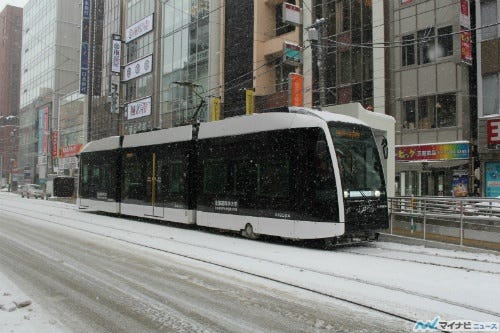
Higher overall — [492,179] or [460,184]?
[492,179]

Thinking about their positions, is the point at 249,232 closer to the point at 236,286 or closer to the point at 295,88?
the point at 236,286

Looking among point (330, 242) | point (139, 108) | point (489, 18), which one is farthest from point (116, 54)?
point (330, 242)

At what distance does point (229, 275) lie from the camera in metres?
8.55

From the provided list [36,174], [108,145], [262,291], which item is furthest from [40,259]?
[36,174]

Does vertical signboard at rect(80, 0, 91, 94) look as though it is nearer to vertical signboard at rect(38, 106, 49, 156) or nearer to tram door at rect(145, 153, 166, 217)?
vertical signboard at rect(38, 106, 49, 156)

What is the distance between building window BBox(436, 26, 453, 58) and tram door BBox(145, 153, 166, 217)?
629 inches

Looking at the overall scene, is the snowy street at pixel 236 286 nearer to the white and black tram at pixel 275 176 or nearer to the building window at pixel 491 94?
the white and black tram at pixel 275 176

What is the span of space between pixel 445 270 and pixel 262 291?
3898 mm

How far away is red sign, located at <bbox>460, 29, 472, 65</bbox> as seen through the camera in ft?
76.4

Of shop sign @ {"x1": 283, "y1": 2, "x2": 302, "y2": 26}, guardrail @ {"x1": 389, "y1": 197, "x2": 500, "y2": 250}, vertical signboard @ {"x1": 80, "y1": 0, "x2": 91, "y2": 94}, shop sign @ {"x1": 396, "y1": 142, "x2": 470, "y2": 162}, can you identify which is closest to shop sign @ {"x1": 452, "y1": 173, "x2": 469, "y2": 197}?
shop sign @ {"x1": 396, "y1": 142, "x2": 470, "y2": 162}

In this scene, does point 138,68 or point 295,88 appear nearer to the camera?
point 295,88

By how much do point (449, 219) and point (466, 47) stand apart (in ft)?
44.5

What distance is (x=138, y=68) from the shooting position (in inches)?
1965

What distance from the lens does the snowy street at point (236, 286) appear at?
578 centimetres
